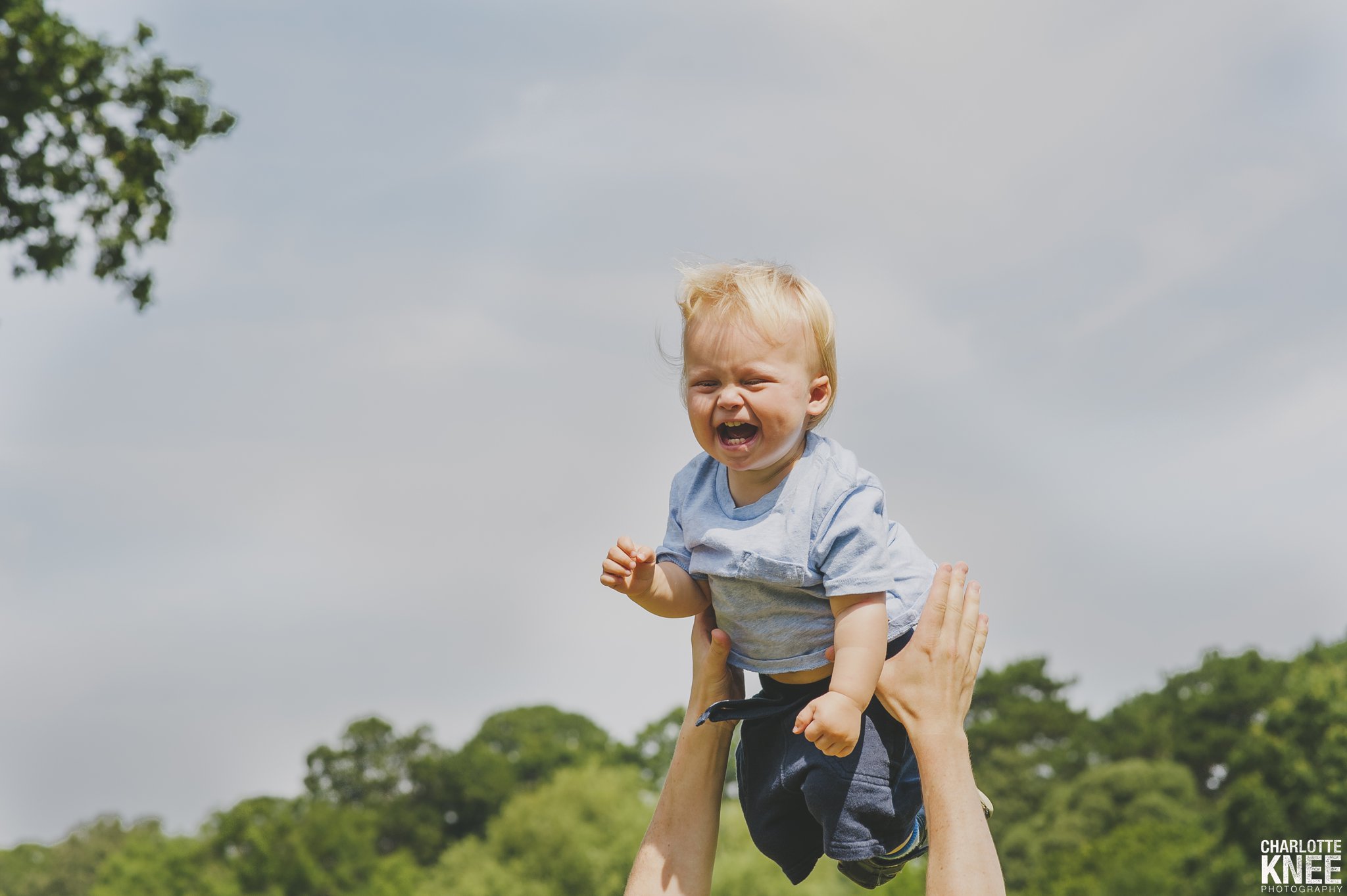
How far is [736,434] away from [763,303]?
374mm

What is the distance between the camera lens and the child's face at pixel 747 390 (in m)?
3.73

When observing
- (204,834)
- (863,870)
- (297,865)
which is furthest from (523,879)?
(863,870)

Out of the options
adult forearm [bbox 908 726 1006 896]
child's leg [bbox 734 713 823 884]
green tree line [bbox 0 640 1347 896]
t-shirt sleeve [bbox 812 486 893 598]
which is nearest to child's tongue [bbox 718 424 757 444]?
t-shirt sleeve [bbox 812 486 893 598]

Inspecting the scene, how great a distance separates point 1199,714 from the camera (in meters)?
45.3

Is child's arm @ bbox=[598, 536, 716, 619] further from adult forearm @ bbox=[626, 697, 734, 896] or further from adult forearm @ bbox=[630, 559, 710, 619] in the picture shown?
adult forearm @ bbox=[626, 697, 734, 896]

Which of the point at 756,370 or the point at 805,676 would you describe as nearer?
the point at 756,370

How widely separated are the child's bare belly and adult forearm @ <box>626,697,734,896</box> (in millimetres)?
275

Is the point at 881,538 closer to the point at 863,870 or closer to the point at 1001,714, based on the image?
the point at 863,870

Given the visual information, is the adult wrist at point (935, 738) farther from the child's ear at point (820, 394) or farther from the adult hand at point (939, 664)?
the child's ear at point (820, 394)

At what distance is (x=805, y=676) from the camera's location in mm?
3896

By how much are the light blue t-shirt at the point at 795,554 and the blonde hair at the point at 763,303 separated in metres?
0.27

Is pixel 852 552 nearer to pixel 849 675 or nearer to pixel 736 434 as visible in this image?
pixel 849 675

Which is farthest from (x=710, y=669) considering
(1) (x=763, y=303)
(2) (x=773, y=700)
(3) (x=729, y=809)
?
(3) (x=729, y=809)

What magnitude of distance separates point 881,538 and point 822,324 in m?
0.65
